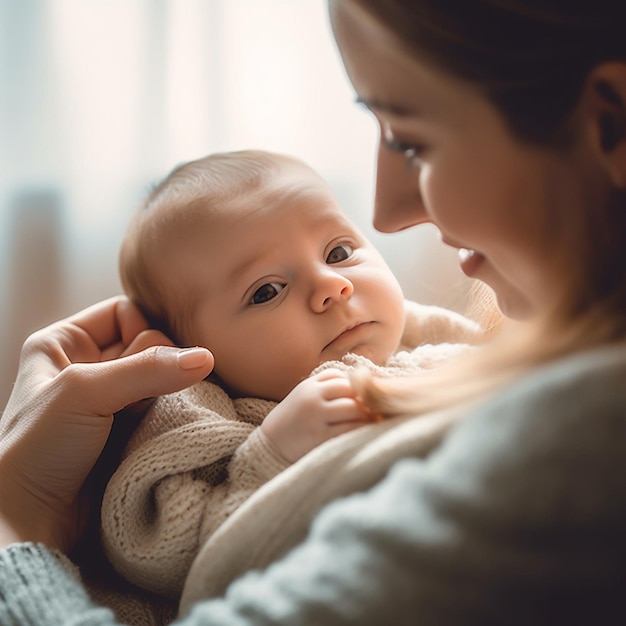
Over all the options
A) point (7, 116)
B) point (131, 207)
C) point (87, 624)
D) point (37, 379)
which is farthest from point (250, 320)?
point (7, 116)

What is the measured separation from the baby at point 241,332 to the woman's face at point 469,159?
0.23 metres

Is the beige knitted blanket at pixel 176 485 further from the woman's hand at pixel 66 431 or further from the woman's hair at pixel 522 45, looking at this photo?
the woman's hair at pixel 522 45

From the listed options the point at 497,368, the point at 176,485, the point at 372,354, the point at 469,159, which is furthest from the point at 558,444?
the point at 372,354

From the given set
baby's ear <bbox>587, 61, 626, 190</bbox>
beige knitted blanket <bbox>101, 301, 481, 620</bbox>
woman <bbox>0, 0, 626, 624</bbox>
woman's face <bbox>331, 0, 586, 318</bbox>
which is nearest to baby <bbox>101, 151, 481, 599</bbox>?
beige knitted blanket <bbox>101, 301, 481, 620</bbox>

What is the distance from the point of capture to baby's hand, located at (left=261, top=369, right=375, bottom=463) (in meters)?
0.83

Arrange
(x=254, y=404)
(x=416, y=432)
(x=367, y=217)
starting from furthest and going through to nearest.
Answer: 1. (x=367, y=217)
2. (x=254, y=404)
3. (x=416, y=432)

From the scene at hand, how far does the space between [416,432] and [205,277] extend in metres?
0.58

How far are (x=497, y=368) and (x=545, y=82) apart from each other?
225mm

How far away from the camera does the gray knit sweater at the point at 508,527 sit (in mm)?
484

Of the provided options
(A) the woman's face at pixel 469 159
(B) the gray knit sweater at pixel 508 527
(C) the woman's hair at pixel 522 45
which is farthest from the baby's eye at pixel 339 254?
(B) the gray knit sweater at pixel 508 527

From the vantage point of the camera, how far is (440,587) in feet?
1.64

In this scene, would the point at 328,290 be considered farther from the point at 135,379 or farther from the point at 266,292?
the point at 135,379

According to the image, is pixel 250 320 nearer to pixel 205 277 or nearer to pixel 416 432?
pixel 205 277

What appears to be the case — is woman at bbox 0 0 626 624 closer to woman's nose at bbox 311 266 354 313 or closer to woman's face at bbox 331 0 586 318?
woman's face at bbox 331 0 586 318
